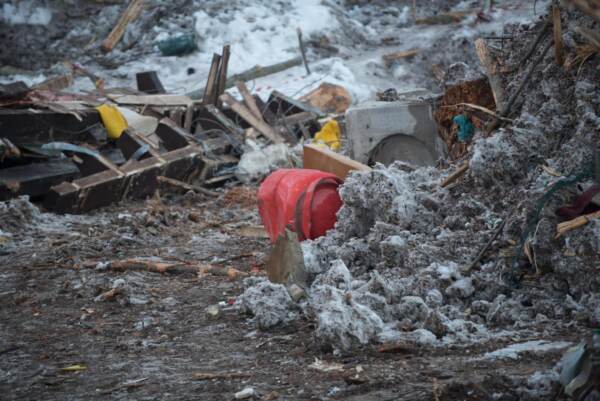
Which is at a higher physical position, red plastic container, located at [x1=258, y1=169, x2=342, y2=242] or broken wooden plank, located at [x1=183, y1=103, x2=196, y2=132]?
broken wooden plank, located at [x1=183, y1=103, x2=196, y2=132]

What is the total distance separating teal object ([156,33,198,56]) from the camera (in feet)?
56.6

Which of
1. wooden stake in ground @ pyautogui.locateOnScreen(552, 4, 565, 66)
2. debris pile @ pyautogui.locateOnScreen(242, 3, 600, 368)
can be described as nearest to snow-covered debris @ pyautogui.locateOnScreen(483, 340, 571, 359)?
debris pile @ pyautogui.locateOnScreen(242, 3, 600, 368)

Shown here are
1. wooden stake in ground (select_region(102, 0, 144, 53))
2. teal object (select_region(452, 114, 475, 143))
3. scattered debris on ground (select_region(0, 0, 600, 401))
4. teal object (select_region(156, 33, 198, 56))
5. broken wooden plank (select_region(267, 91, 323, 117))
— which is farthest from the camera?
wooden stake in ground (select_region(102, 0, 144, 53))

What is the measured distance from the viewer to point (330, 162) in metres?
7.27

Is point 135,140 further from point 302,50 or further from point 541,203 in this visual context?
point 302,50

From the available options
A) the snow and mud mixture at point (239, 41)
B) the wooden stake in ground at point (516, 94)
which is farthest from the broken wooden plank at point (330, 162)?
the snow and mud mixture at point (239, 41)

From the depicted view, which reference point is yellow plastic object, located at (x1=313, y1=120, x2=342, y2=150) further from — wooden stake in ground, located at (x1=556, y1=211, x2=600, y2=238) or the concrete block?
wooden stake in ground, located at (x1=556, y1=211, x2=600, y2=238)

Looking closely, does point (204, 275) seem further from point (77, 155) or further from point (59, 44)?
point (59, 44)

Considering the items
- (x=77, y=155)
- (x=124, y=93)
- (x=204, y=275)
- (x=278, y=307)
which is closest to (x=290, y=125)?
(x=124, y=93)

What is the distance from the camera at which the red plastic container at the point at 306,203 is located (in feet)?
20.3

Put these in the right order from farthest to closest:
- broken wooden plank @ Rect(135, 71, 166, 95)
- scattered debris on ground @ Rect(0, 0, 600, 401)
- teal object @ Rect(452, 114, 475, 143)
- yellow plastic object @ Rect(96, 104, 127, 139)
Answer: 1. broken wooden plank @ Rect(135, 71, 166, 95)
2. yellow plastic object @ Rect(96, 104, 127, 139)
3. teal object @ Rect(452, 114, 475, 143)
4. scattered debris on ground @ Rect(0, 0, 600, 401)

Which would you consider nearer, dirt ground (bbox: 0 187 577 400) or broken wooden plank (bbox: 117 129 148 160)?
dirt ground (bbox: 0 187 577 400)

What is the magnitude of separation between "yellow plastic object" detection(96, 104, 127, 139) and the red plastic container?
4297 millimetres

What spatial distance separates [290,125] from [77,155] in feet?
12.6
